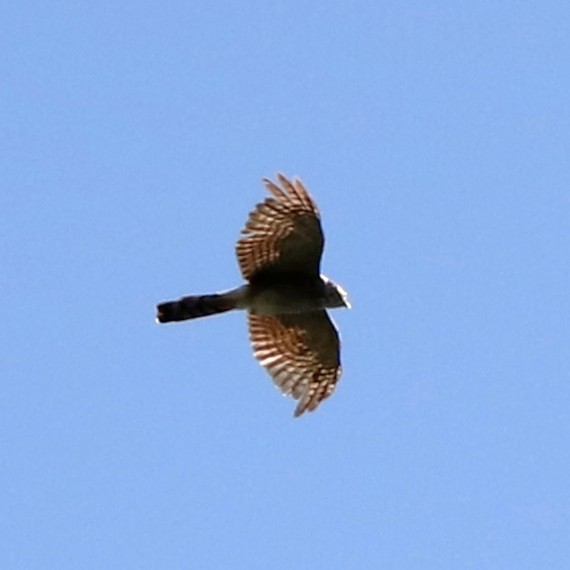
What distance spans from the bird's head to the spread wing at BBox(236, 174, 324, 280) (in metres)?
0.18

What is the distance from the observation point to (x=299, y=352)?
24.9m

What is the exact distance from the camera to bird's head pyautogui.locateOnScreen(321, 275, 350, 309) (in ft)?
78.0

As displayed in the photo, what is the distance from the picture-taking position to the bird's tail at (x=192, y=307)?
23.4 meters

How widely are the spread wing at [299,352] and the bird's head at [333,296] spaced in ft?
2.65

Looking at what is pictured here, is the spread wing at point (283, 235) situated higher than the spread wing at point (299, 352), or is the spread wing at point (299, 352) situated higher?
the spread wing at point (283, 235)

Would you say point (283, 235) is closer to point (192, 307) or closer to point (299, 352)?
point (192, 307)

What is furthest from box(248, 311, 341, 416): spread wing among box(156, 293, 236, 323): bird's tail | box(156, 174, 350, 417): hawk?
box(156, 293, 236, 323): bird's tail

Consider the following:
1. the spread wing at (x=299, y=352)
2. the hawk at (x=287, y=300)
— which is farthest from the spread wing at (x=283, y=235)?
the spread wing at (x=299, y=352)

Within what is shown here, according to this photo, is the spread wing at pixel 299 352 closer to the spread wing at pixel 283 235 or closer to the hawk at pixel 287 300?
the hawk at pixel 287 300

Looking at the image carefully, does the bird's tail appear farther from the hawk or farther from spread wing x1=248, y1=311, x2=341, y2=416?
spread wing x1=248, y1=311, x2=341, y2=416

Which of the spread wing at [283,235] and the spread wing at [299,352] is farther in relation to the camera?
the spread wing at [299,352]

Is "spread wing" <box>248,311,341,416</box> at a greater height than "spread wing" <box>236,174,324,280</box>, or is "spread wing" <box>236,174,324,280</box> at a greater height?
"spread wing" <box>236,174,324,280</box>

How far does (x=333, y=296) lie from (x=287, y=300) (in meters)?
0.51

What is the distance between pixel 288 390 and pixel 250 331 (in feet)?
2.69
